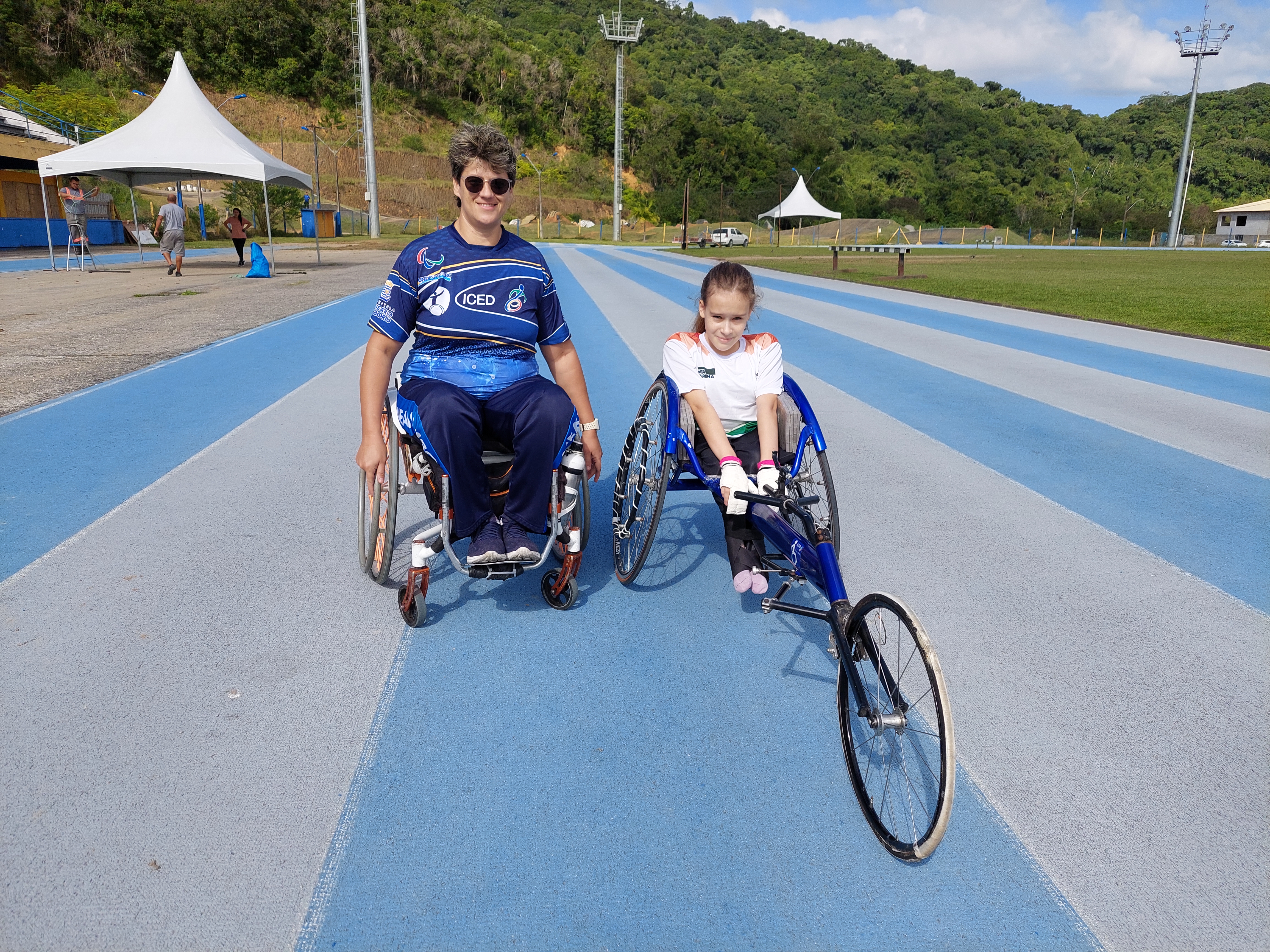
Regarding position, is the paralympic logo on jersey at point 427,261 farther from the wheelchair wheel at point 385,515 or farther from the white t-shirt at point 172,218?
the white t-shirt at point 172,218

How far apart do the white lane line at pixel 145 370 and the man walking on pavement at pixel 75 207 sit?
34.3 feet

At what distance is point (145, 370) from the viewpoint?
8.30m

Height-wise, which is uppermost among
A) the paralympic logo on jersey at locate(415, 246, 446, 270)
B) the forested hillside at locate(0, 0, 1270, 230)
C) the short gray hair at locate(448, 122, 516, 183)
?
the forested hillside at locate(0, 0, 1270, 230)

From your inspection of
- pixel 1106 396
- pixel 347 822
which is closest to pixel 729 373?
pixel 347 822

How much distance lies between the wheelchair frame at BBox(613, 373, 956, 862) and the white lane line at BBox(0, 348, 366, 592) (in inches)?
102

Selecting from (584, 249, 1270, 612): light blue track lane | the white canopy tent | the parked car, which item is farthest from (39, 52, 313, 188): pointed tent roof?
the parked car

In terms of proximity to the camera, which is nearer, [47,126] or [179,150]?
[179,150]

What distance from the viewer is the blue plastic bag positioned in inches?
752

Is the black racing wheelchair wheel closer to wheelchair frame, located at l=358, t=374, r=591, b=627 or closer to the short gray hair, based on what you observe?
wheelchair frame, located at l=358, t=374, r=591, b=627

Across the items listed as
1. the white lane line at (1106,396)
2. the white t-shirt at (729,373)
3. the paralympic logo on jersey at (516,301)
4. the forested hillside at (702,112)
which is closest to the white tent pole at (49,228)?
the white lane line at (1106,396)

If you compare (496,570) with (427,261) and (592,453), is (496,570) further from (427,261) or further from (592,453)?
(427,261)

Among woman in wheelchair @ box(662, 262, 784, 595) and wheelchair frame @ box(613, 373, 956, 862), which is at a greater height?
woman in wheelchair @ box(662, 262, 784, 595)

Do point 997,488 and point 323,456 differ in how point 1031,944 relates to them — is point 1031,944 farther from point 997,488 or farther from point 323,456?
point 323,456

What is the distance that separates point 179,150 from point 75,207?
6.10m
